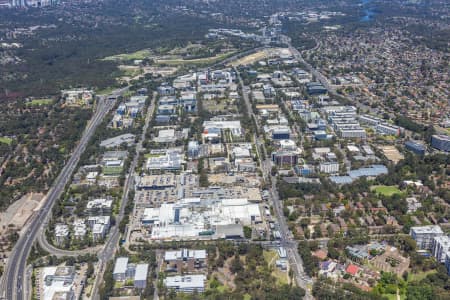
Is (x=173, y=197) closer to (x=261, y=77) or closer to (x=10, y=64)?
(x=261, y=77)

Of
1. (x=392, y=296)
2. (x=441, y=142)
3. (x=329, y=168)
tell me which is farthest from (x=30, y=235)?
(x=441, y=142)

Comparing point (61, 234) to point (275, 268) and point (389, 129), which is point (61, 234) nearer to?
point (275, 268)

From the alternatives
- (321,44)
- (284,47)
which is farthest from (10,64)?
(321,44)

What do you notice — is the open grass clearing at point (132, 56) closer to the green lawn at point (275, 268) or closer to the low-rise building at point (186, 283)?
the green lawn at point (275, 268)

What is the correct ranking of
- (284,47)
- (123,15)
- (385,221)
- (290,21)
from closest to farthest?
(385,221) < (284,47) < (290,21) < (123,15)

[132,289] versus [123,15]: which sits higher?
[123,15]

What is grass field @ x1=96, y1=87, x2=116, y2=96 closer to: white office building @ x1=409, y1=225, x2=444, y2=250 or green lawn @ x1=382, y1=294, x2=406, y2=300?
white office building @ x1=409, y1=225, x2=444, y2=250

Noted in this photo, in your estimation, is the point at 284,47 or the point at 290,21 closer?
the point at 284,47
